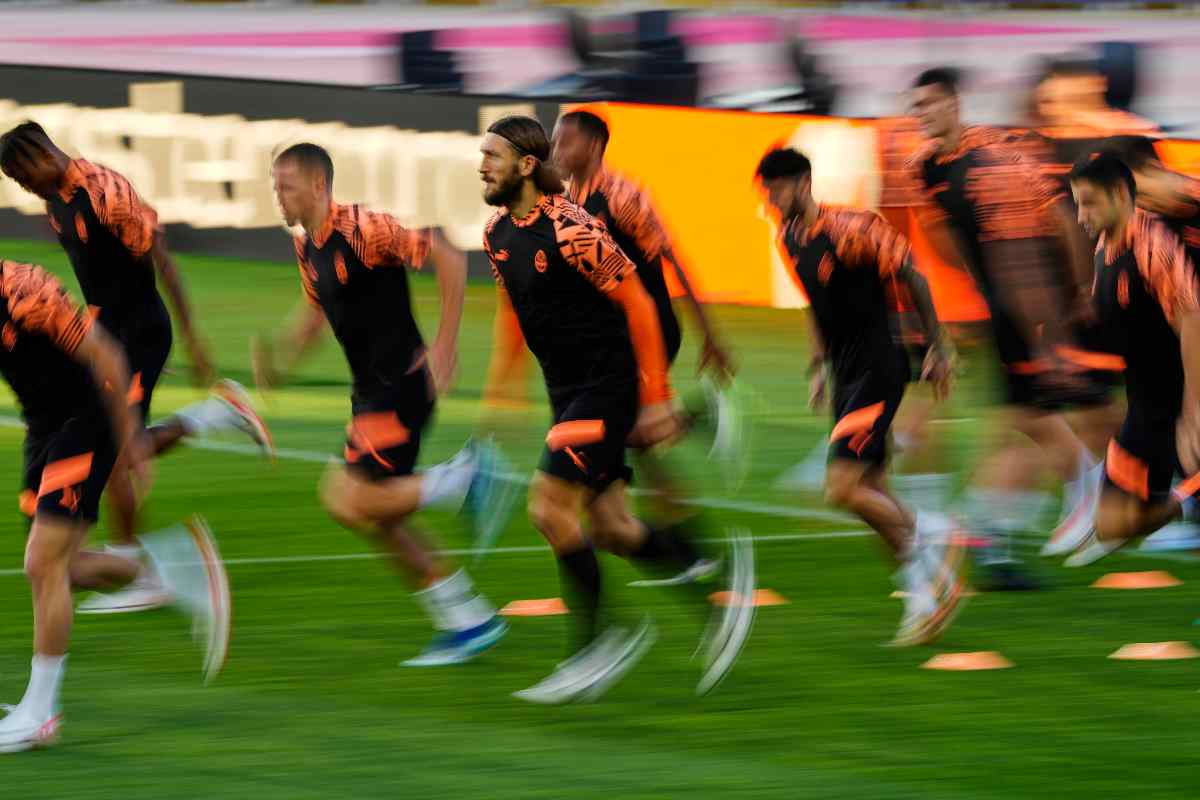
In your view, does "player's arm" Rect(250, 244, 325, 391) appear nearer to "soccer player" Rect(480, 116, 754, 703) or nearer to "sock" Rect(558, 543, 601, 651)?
"soccer player" Rect(480, 116, 754, 703)

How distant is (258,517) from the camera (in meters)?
11.6

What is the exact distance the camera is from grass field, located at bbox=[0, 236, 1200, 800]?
721cm

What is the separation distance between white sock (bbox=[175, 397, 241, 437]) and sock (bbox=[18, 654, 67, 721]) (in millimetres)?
2376

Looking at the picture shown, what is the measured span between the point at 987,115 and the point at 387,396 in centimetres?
1977

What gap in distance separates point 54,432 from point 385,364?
1423 millimetres

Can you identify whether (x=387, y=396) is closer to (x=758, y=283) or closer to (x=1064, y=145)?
(x=1064, y=145)

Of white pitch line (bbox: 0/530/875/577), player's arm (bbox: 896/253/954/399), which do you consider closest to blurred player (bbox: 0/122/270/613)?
white pitch line (bbox: 0/530/875/577)

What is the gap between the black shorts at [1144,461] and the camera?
8703 mm

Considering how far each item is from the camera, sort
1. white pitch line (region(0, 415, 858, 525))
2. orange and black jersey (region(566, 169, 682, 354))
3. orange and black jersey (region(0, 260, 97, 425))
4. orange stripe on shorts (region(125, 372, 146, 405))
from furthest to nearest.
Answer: white pitch line (region(0, 415, 858, 525)), orange and black jersey (region(566, 169, 682, 354)), orange stripe on shorts (region(125, 372, 146, 405)), orange and black jersey (region(0, 260, 97, 425))

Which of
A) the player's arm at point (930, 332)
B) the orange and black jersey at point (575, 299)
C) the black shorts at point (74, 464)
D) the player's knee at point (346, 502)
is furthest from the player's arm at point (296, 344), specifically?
the player's arm at point (930, 332)

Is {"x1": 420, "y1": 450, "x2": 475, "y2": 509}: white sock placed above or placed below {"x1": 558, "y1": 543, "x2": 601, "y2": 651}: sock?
below

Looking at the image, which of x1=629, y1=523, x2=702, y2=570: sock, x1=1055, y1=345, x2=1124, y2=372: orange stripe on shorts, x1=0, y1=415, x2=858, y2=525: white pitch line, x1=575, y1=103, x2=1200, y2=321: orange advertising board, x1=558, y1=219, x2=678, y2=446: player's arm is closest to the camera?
x1=558, y1=219, x2=678, y2=446: player's arm

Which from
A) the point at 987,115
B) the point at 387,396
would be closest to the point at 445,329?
the point at 387,396

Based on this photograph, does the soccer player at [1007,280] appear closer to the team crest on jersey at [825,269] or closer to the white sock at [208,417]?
the team crest on jersey at [825,269]
